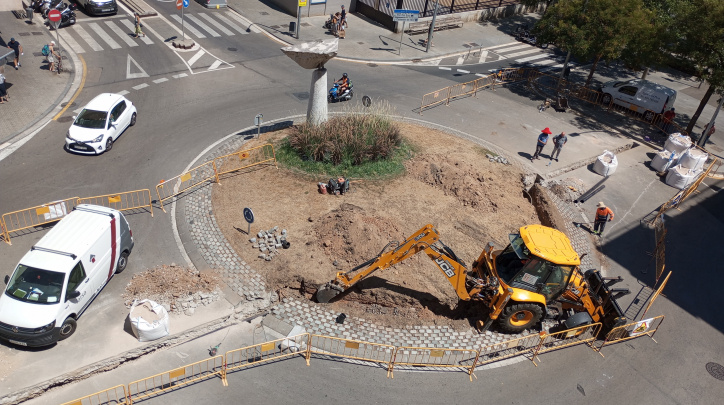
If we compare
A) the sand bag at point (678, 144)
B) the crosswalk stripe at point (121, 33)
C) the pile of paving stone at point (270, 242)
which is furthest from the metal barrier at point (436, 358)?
the crosswalk stripe at point (121, 33)

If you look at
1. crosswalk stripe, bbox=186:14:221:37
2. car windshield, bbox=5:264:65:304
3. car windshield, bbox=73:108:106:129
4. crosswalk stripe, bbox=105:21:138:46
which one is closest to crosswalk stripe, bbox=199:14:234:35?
crosswalk stripe, bbox=186:14:221:37

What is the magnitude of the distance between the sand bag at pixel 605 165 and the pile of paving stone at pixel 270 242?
47.8 ft

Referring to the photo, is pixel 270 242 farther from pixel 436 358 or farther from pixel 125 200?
pixel 436 358

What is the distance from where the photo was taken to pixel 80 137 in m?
20.3

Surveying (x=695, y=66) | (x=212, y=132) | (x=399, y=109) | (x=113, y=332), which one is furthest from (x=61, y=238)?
(x=695, y=66)

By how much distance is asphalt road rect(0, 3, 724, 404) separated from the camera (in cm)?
1314

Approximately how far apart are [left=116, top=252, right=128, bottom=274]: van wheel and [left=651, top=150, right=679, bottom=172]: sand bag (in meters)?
22.5

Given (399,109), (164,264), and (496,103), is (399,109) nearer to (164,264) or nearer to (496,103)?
(496,103)

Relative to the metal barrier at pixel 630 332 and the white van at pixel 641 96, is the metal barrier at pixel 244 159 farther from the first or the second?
the white van at pixel 641 96

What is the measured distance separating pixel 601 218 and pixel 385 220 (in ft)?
26.4

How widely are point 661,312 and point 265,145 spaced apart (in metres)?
15.0

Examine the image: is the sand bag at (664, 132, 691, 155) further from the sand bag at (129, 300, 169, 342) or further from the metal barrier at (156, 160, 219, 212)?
the sand bag at (129, 300, 169, 342)

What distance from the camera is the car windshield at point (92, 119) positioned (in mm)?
20859

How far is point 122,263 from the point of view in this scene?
15.5 metres
